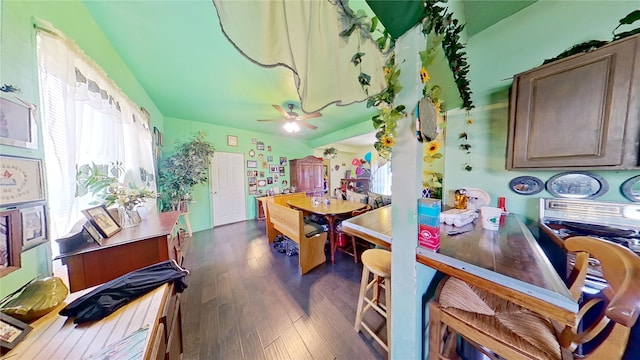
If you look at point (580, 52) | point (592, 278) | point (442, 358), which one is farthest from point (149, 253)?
point (580, 52)

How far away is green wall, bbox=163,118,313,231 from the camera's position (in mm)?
3457

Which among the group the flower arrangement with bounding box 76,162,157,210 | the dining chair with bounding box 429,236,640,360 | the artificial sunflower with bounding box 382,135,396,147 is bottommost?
the dining chair with bounding box 429,236,640,360

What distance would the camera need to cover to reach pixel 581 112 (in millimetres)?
1058

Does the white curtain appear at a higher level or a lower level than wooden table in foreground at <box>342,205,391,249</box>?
higher

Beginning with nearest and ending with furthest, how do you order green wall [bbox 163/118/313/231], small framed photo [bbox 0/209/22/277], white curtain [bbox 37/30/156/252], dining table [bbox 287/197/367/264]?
small framed photo [bbox 0/209/22/277] → white curtain [bbox 37/30/156/252] → dining table [bbox 287/197/367/264] → green wall [bbox 163/118/313/231]

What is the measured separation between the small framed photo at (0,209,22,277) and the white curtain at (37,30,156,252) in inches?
12.5

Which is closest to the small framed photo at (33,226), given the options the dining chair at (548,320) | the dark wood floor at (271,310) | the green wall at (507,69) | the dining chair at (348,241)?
the dark wood floor at (271,310)

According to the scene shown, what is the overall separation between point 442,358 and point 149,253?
6.51 feet

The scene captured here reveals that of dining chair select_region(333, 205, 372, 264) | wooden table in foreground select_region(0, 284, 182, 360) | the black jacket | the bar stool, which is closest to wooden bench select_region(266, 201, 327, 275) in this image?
dining chair select_region(333, 205, 372, 264)

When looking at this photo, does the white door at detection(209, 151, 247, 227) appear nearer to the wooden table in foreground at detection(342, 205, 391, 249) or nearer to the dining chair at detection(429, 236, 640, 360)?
the wooden table in foreground at detection(342, 205, 391, 249)

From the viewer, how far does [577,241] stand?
66 centimetres

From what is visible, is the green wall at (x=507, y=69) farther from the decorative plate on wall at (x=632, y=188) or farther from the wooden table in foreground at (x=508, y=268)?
the wooden table in foreground at (x=508, y=268)

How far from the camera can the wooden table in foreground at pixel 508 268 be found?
52cm

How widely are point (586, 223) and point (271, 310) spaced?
2.48m
